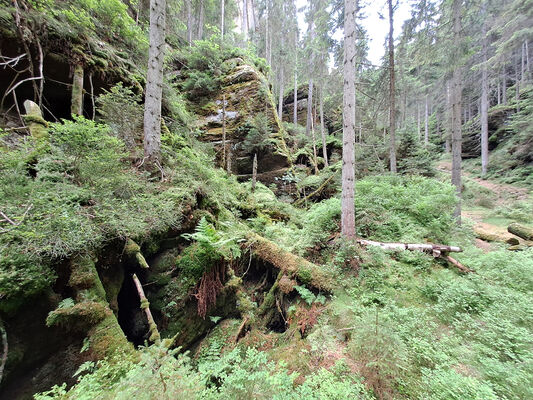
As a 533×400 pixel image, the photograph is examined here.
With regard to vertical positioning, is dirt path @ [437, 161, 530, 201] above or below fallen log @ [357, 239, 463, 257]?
above

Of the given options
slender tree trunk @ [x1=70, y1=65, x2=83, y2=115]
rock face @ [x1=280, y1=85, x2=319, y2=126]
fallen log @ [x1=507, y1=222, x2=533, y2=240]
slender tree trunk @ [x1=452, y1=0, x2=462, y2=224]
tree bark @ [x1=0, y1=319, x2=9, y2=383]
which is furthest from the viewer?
rock face @ [x1=280, y1=85, x2=319, y2=126]

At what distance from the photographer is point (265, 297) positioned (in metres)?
5.07

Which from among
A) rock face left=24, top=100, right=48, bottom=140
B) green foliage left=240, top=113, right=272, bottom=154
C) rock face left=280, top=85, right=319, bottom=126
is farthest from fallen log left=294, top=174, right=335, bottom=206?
rock face left=280, top=85, right=319, bottom=126

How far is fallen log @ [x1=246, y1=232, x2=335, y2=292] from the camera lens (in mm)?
4629

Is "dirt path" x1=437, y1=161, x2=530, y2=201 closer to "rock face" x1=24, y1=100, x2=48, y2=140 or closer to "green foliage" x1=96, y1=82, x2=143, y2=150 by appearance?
"green foliage" x1=96, y1=82, x2=143, y2=150

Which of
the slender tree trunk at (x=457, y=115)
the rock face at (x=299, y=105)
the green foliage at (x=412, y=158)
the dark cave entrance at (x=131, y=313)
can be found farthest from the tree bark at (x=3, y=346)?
the rock face at (x=299, y=105)

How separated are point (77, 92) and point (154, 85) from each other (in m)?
2.00

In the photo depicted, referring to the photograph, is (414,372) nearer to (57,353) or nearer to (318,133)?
(57,353)

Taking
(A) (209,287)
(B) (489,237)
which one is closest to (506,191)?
(B) (489,237)

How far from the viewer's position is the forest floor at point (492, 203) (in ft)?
35.1

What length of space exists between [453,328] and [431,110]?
4165cm

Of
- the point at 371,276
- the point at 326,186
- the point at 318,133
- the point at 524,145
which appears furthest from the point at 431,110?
the point at 371,276

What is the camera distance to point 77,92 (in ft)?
18.2

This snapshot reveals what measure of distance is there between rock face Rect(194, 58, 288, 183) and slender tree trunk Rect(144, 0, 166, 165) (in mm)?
6058
